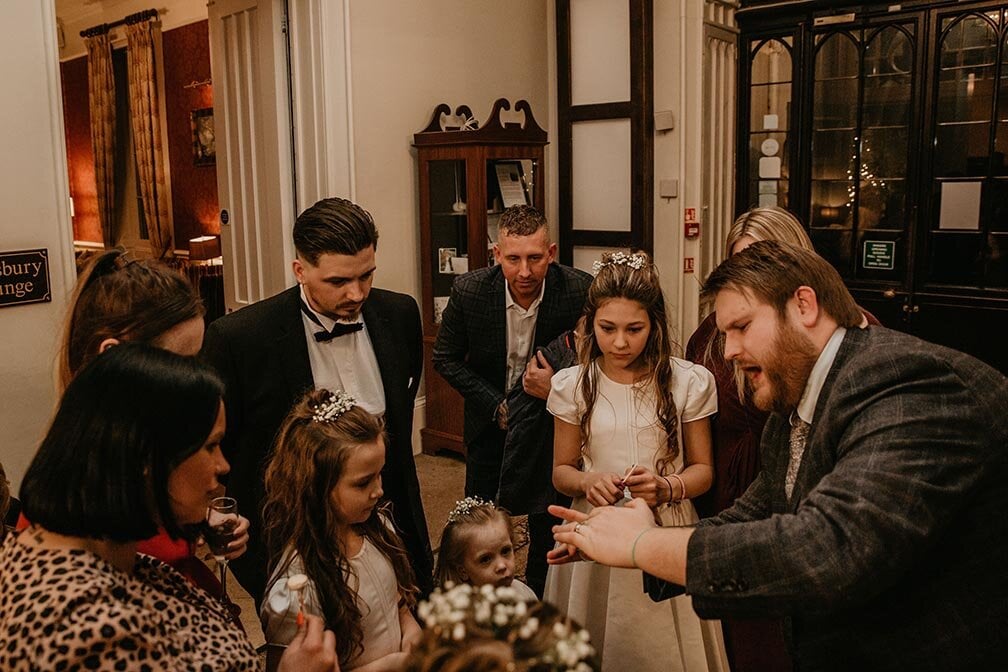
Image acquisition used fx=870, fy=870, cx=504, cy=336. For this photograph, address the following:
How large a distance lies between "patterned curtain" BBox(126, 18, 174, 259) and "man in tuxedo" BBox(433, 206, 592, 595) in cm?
561

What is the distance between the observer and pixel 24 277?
298 cm

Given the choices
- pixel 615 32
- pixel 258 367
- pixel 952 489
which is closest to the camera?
pixel 952 489

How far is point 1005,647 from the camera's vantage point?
52.7 inches

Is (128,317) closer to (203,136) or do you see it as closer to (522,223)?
(522,223)

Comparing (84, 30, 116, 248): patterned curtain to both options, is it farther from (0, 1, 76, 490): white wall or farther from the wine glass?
the wine glass

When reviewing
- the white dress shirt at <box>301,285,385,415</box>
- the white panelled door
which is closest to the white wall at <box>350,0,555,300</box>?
the white panelled door

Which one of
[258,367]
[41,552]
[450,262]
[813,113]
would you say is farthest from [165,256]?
[41,552]

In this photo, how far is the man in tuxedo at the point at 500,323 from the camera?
308cm

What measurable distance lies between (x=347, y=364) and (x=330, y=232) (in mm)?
389

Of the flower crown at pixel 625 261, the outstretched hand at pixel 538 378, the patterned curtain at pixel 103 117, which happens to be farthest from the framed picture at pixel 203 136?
the flower crown at pixel 625 261

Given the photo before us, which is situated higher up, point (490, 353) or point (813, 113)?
point (813, 113)

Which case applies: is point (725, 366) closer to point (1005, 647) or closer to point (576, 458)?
point (576, 458)

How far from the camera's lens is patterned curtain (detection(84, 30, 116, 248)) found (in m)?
8.30

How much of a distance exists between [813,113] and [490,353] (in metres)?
3.37
